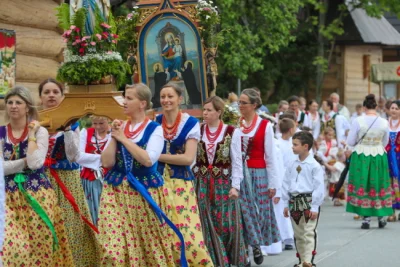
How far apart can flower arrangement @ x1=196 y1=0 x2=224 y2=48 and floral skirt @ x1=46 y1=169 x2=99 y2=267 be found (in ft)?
7.38

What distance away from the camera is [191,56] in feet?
36.1

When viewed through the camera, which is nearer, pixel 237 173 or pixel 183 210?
pixel 183 210

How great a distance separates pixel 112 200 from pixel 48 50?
16.9 ft

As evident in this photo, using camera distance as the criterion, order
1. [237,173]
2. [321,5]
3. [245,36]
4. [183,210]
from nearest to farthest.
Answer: [183,210]
[237,173]
[245,36]
[321,5]

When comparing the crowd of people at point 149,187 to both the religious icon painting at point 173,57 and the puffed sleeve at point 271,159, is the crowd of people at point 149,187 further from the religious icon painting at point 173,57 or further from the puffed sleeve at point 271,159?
the religious icon painting at point 173,57

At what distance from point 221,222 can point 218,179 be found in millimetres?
440

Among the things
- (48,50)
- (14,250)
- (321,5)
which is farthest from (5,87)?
(321,5)

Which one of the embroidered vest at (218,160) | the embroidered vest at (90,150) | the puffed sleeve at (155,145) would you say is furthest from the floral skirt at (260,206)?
the puffed sleeve at (155,145)

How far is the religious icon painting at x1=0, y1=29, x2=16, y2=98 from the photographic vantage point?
1170 cm

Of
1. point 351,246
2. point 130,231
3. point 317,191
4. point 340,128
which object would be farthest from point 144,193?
point 340,128

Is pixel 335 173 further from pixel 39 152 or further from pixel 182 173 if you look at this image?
pixel 39 152

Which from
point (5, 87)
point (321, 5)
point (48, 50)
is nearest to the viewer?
point (5, 87)

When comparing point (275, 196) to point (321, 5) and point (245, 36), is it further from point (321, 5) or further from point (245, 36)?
point (321, 5)

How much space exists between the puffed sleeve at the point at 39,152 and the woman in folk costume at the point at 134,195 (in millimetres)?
505
